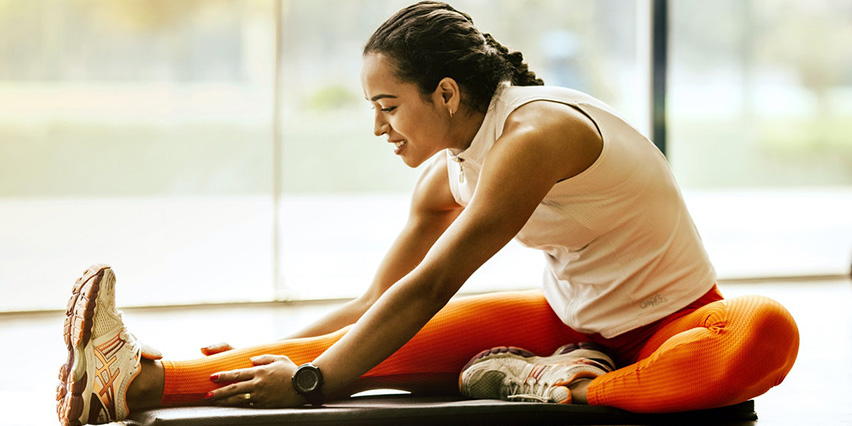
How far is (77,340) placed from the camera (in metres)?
1.56

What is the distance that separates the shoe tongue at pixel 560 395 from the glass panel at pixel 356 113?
84.1 inches

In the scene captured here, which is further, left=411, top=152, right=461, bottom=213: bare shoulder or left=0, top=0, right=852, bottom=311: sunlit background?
left=0, top=0, right=852, bottom=311: sunlit background

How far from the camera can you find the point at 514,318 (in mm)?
1874

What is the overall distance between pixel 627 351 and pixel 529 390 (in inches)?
8.6

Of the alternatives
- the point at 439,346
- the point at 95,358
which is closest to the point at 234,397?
the point at 95,358

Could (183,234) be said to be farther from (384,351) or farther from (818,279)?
(818,279)

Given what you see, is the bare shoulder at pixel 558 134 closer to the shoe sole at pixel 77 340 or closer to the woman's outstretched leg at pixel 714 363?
the woman's outstretched leg at pixel 714 363

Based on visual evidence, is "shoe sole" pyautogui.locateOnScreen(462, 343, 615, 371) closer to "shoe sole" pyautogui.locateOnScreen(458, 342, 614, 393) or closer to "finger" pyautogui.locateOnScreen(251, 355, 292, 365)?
"shoe sole" pyautogui.locateOnScreen(458, 342, 614, 393)

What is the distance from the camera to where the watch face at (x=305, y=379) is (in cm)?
158

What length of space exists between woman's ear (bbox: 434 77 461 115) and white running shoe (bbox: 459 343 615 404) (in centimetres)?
49

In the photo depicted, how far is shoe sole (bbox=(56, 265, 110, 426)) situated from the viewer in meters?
1.54

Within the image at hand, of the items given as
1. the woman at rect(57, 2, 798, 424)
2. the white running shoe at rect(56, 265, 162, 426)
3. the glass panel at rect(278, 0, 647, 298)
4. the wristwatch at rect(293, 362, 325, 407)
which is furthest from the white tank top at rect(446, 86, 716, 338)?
the glass panel at rect(278, 0, 647, 298)

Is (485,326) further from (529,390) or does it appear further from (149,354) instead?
(149,354)

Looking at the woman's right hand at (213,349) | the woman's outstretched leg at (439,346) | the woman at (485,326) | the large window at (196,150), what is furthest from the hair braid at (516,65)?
the large window at (196,150)
